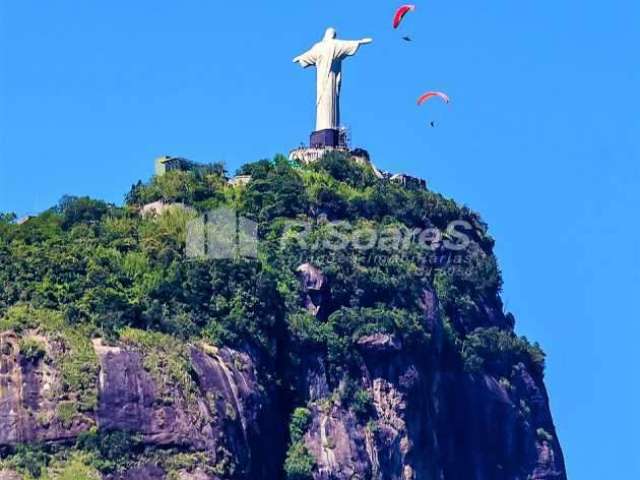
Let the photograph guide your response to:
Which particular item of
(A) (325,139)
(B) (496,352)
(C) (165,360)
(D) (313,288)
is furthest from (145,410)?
(A) (325,139)

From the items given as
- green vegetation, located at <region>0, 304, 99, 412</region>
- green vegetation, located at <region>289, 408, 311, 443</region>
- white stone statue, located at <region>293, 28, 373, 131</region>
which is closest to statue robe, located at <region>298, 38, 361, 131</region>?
white stone statue, located at <region>293, 28, 373, 131</region>

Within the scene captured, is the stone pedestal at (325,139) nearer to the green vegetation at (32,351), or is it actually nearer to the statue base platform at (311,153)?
the statue base platform at (311,153)

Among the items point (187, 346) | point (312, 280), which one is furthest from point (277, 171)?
point (187, 346)

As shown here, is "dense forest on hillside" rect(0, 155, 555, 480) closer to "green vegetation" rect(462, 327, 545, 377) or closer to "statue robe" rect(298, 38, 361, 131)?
"green vegetation" rect(462, 327, 545, 377)

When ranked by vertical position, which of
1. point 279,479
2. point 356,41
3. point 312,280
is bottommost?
point 279,479

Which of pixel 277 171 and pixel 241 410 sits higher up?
pixel 277 171

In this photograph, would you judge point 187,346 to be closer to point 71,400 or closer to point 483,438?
point 71,400

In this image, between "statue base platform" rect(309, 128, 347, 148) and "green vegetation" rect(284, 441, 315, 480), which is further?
"statue base platform" rect(309, 128, 347, 148)
